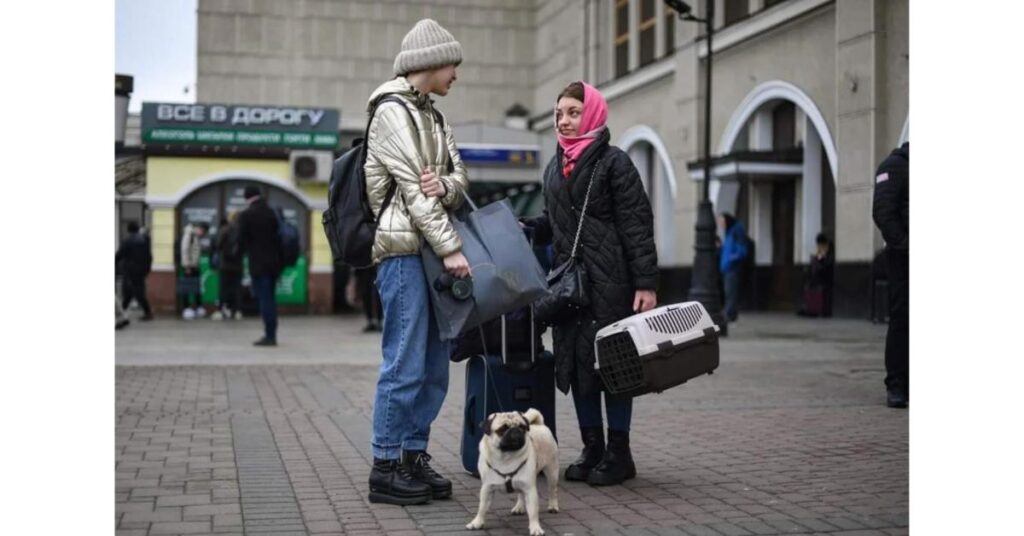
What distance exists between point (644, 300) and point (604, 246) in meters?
0.31

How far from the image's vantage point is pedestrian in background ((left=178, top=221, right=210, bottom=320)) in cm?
2180

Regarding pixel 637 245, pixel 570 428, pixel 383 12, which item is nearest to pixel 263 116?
pixel 383 12

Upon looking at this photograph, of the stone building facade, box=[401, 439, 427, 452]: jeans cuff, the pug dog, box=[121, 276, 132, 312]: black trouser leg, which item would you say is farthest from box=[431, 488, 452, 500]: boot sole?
box=[121, 276, 132, 312]: black trouser leg

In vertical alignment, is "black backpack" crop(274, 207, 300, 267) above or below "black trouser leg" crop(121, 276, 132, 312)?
above

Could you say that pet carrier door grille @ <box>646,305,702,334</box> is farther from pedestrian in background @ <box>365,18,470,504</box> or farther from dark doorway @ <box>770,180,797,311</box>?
dark doorway @ <box>770,180,797,311</box>

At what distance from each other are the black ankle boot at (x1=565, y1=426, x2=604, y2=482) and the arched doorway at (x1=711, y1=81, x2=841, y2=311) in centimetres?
1511

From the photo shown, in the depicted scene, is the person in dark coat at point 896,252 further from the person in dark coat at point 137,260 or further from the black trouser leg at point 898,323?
the person in dark coat at point 137,260

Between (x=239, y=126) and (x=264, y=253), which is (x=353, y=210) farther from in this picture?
(x=239, y=126)

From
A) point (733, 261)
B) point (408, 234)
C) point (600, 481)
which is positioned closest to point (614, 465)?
point (600, 481)

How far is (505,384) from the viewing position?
5.98m

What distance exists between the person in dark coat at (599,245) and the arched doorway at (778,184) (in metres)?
15.1

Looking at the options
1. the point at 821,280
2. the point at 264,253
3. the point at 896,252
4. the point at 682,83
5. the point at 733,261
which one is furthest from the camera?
the point at 682,83

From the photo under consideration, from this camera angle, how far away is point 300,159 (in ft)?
72.8

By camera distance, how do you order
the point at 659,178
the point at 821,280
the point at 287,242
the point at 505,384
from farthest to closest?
the point at 659,178 → the point at 821,280 → the point at 287,242 → the point at 505,384
